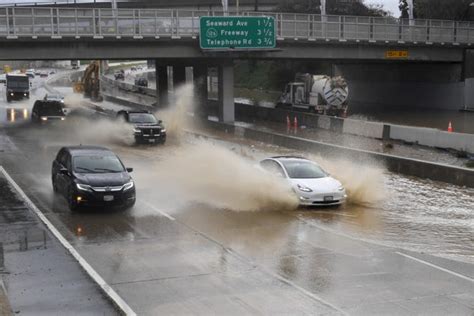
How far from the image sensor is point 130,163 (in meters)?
26.6

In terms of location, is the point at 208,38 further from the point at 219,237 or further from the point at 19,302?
the point at 19,302

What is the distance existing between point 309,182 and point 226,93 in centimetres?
2779

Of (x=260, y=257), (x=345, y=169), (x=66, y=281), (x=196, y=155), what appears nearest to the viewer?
(x=66, y=281)

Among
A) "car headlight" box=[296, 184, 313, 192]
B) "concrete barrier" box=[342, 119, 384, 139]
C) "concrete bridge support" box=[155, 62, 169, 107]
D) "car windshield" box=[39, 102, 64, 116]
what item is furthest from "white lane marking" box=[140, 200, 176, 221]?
"concrete bridge support" box=[155, 62, 169, 107]

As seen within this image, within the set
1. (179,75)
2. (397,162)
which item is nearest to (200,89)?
(179,75)

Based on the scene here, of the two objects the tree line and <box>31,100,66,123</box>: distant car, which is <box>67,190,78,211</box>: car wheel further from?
the tree line

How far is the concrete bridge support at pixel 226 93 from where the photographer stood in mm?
45031

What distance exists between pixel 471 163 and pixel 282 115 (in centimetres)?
2276

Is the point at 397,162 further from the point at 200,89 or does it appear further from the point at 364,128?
the point at 200,89

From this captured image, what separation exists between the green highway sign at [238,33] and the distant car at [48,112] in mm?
11157

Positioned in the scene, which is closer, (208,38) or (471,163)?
(471,163)

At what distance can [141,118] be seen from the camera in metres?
35.9

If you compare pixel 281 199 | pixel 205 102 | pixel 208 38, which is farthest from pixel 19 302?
pixel 205 102

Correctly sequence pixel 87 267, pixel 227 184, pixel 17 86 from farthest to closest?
pixel 17 86 < pixel 227 184 < pixel 87 267
